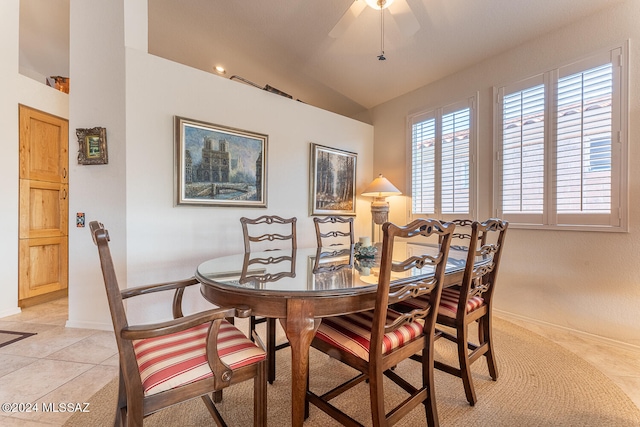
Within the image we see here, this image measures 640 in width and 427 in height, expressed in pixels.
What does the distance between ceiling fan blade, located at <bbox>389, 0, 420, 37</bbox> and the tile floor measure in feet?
10.2

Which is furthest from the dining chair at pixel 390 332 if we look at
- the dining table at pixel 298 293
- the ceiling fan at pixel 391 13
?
the ceiling fan at pixel 391 13

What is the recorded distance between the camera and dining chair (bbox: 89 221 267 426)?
967mm

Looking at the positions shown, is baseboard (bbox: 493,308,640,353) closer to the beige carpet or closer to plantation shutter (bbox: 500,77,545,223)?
the beige carpet

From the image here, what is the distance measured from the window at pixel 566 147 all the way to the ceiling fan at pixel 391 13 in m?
1.16

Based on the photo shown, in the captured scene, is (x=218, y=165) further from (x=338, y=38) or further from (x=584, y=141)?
(x=584, y=141)

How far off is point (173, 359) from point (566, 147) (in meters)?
3.31

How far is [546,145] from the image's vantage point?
267cm

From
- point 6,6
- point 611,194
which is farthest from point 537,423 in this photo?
point 6,6

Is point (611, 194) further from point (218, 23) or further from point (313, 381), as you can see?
point (218, 23)

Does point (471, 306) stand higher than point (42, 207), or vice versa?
point (42, 207)

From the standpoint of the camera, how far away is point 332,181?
3.91 meters

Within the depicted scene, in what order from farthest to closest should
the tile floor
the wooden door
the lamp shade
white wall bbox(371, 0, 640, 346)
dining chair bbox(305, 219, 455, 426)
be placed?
1. the lamp shade
2. the wooden door
3. white wall bbox(371, 0, 640, 346)
4. the tile floor
5. dining chair bbox(305, 219, 455, 426)

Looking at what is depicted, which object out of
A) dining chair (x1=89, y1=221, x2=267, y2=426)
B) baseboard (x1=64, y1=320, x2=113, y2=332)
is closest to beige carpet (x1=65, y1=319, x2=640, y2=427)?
dining chair (x1=89, y1=221, x2=267, y2=426)

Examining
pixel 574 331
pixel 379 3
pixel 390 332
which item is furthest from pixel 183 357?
pixel 574 331
